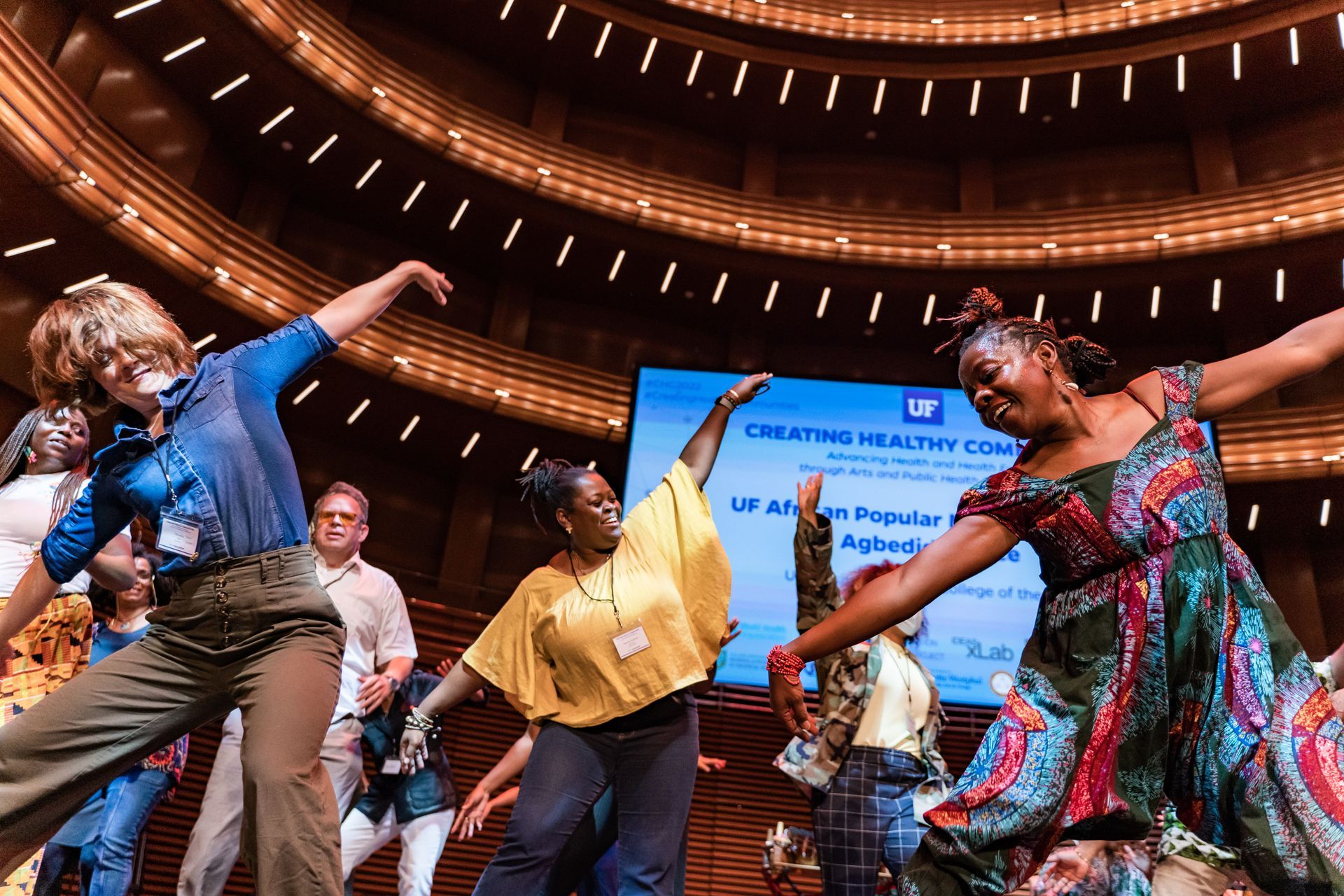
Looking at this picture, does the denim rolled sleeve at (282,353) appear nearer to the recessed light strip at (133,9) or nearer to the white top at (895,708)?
the white top at (895,708)

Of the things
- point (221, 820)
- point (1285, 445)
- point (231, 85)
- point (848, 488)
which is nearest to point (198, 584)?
point (221, 820)

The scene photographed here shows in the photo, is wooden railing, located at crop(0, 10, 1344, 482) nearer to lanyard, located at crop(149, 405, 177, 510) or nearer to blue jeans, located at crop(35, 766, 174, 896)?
blue jeans, located at crop(35, 766, 174, 896)

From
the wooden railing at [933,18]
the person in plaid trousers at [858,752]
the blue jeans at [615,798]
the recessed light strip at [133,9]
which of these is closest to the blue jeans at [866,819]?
the person in plaid trousers at [858,752]

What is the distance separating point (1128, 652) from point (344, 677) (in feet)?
10.0

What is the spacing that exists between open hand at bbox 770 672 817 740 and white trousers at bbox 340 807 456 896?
8.47ft

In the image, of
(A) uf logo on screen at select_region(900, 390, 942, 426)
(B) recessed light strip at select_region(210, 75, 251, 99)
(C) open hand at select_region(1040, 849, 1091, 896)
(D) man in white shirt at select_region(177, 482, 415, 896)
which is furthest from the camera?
(B) recessed light strip at select_region(210, 75, 251, 99)

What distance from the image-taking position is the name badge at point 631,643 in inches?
109

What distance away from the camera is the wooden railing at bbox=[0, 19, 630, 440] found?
23.9ft

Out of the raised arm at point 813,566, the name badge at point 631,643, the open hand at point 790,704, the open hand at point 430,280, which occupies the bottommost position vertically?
the open hand at point 790,704

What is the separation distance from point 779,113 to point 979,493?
1131 cm

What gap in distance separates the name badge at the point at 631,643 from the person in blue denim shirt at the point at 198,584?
0.91m

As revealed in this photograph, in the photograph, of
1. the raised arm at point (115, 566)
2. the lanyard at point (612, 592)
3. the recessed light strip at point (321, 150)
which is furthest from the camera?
the recessed light strip at point (321, 150)

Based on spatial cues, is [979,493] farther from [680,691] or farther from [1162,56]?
[1162,56]

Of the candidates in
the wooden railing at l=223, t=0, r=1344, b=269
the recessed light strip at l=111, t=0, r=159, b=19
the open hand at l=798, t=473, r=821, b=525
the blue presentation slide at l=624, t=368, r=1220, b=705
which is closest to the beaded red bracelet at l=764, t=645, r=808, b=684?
the open hand at l=798, t=473, r=821, b=525
